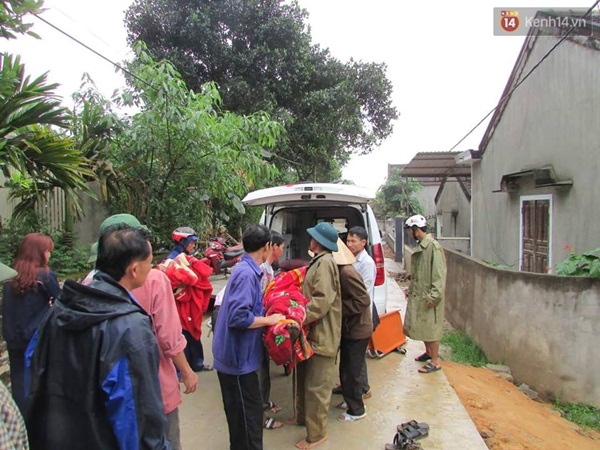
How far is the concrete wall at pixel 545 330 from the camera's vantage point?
14.3 feet

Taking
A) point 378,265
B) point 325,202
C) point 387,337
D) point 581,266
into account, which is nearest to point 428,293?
point 378,265

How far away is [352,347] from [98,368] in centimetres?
217

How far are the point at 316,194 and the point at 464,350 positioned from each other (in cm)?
359

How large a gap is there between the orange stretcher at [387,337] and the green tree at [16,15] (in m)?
4.44

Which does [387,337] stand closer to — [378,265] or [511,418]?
[378,265]

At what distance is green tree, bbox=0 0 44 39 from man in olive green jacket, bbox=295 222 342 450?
10.5 feet

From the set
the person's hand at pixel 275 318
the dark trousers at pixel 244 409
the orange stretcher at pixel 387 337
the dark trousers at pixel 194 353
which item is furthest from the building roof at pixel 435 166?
the dark trousers at pixel 244 409

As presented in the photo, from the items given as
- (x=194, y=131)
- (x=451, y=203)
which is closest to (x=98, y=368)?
(x=194, y=131)

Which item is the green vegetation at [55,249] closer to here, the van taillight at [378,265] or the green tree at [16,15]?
the green tree at [16,15]

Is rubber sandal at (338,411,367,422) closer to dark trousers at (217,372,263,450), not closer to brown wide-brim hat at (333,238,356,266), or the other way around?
dark trousers at (217,372,263,450)

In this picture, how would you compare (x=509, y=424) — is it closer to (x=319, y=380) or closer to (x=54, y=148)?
(x=319, y=380)

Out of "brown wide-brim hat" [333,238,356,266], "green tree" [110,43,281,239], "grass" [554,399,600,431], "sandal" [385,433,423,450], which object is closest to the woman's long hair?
"brown wide-brim hat" [333,238,356,266]

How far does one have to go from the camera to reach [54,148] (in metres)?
4.05

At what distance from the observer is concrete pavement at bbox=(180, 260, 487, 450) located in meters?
2.98
